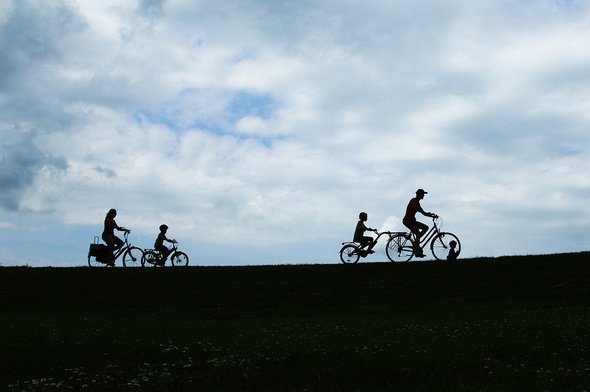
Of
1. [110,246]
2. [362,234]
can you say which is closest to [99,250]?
[110,246]

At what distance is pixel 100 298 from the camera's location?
2784 centimetres

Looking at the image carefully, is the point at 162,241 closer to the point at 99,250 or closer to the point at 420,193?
the point at 99,250

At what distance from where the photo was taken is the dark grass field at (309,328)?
1176 centimetres

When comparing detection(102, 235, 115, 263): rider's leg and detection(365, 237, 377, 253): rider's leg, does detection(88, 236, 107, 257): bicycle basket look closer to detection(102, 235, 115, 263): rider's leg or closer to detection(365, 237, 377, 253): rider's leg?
detection(102, 235, 115, 263): rider's leg

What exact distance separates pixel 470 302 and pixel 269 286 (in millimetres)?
8960

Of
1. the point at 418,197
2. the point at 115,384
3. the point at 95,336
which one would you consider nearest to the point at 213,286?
the point at 418,197

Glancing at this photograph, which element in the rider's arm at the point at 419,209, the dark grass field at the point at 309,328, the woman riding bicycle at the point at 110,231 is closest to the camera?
the dark grass field at the point at 309,328

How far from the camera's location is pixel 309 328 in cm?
1741

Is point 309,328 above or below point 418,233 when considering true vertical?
below

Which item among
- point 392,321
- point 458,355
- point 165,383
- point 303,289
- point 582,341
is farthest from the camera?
point 303,289

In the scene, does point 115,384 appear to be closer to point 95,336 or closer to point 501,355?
point 95,336

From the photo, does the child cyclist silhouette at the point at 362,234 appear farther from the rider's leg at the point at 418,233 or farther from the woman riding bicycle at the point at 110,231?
the woman riding bicycle at the point at 110,231

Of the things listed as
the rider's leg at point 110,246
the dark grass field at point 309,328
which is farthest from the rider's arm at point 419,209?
the rider's leg at point 110,246

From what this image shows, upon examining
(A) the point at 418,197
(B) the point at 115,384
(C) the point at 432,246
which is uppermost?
(A) the point at 418,197
